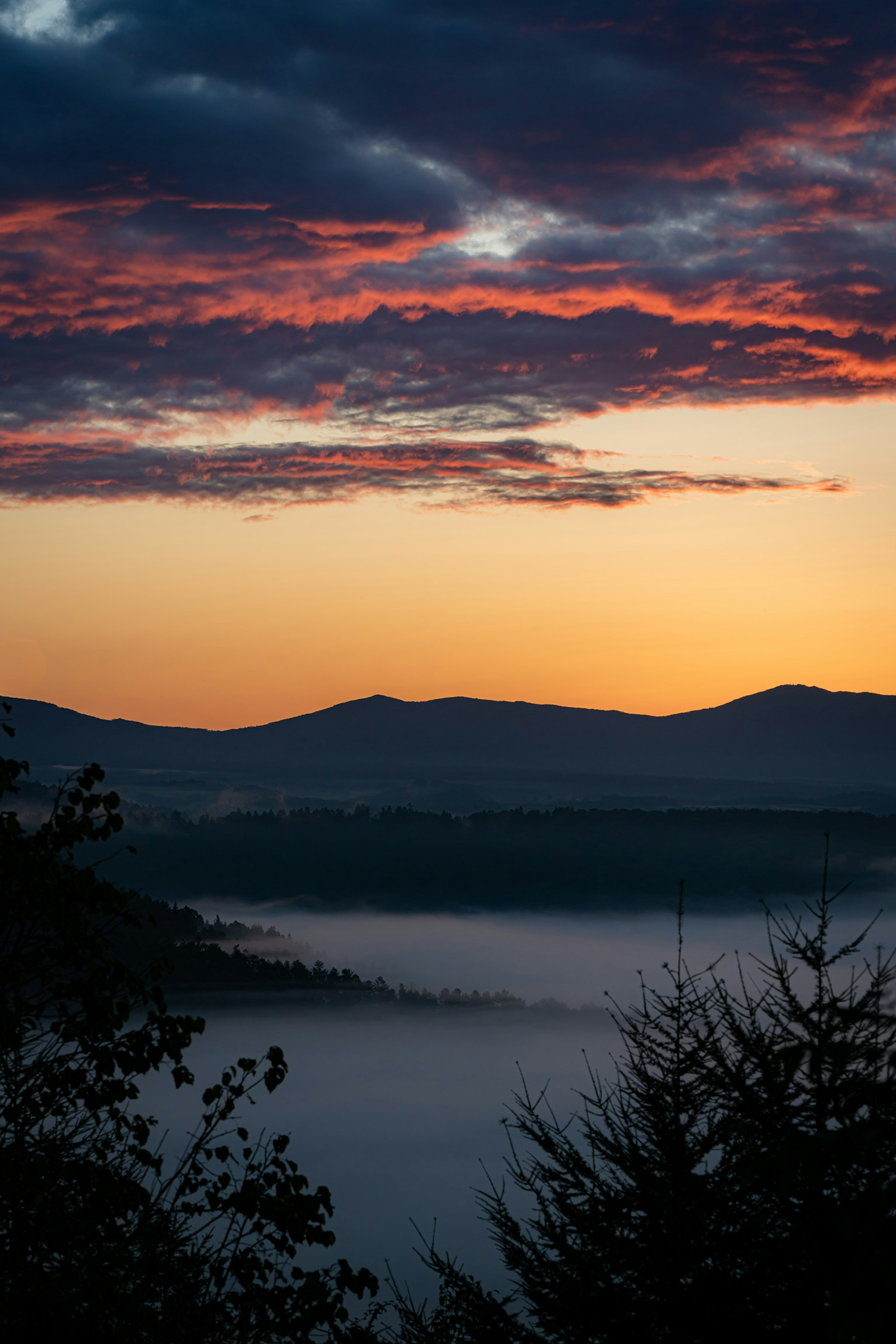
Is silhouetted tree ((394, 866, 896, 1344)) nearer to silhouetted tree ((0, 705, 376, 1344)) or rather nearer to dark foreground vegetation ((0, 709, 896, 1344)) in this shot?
dark foreground vegetation ((0, 709, 896, 1344))

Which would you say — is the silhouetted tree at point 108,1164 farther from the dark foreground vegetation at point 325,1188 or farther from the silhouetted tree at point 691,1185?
the silhouetted tree at point 691,1185

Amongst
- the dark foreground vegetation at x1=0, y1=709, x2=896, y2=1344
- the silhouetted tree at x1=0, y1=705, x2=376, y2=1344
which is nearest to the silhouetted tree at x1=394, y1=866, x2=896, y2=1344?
the dark foreground vegetation at x1=0, y1=709, x2=896, y2=1344

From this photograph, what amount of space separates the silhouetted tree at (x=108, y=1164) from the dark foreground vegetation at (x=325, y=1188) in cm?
3

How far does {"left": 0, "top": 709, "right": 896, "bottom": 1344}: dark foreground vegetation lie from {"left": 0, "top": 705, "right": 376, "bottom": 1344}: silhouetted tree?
1.4 inches

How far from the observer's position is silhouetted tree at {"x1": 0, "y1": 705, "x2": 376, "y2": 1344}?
31.2ft

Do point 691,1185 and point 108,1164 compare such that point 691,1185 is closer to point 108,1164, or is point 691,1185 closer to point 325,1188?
point 325,1188

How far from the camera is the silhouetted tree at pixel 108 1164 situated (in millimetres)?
9508

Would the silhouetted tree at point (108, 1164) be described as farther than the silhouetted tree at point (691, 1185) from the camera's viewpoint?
No

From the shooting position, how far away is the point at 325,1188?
34.6 feet

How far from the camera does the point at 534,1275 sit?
13984mm

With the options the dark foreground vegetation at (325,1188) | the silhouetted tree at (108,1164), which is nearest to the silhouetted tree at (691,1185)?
the dark foreground vegetation at (325,1188)

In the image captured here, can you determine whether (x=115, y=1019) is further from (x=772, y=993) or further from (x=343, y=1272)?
(x=772, y=993)

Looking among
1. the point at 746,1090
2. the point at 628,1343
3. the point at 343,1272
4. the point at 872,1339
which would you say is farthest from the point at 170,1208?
the point at 872,1339

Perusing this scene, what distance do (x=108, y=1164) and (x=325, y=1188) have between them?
8.56ft
